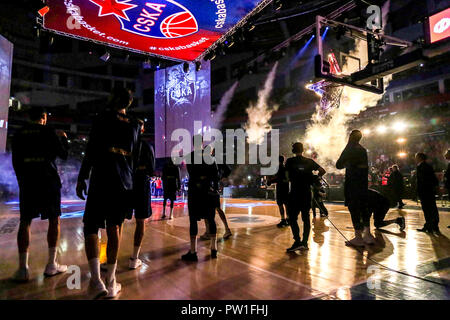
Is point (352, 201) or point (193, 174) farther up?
point (193, 174)

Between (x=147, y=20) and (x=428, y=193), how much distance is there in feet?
23.8

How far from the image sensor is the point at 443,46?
5855 mm

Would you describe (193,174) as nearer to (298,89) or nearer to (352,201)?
(352,201)

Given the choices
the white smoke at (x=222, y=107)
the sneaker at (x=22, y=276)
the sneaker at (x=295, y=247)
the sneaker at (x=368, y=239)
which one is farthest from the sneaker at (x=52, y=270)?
the white smoke at (x=222, y=107)

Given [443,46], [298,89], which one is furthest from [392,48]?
[443,46]

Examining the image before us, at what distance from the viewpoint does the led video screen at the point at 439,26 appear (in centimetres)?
580

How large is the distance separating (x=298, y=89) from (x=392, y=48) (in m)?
8.17

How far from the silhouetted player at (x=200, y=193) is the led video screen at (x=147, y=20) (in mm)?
4298

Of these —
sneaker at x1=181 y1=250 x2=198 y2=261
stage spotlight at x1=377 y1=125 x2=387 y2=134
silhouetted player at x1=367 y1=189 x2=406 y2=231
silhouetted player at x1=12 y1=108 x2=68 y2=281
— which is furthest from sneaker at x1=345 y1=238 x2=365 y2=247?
stage spotlight at x1=377 y1=125 x2=387 y2=134

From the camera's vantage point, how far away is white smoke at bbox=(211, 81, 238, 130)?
2670 cm

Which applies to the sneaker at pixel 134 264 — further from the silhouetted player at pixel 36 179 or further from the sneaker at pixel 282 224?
the sneaker at pixel 282 224

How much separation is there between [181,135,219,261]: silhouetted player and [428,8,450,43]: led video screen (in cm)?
623

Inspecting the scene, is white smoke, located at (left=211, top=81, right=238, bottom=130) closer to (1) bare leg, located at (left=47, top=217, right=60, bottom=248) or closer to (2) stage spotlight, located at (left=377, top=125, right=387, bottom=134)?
(2) stage spotlight, located at (left=377, top=125, right=387, bottom=134)

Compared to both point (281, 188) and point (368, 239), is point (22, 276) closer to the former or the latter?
point (368, 239)
